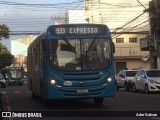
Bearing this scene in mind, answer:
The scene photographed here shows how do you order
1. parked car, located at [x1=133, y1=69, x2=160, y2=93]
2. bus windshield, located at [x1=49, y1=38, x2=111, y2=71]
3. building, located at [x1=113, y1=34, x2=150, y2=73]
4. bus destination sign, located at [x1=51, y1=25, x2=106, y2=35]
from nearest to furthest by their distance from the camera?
1. bus windshield, located at [x1=49, y1=38, x2=111, y2=71]
2. bus destination sign, located at [x1=51, y1=25, x2=106, y2=35]
3. parked car, located at [x1=133, y1=69, x2=160, y2=93]
4. building, located at [x1=113, y1=34, x2=150, y2=73]

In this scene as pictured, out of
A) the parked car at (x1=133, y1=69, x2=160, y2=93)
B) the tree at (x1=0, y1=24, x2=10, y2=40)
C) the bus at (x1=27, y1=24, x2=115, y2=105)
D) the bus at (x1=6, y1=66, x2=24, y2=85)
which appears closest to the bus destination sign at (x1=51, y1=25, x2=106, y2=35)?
the bus at (x1=27, y1=24, x2=115, y2=105)

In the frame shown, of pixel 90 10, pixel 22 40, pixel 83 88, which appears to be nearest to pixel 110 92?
pixel 83 88

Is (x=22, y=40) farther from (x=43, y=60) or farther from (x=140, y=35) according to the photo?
(x=43, y=60)

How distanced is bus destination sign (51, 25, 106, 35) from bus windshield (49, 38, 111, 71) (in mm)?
320

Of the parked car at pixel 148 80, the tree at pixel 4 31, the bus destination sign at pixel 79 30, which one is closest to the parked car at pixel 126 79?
the parked car at pixel 148 80

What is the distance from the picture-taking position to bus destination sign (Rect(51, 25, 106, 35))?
1966 cm

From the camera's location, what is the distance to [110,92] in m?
19.4

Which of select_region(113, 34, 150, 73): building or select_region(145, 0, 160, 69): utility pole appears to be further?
select_region(113, 34, 150, 73): building

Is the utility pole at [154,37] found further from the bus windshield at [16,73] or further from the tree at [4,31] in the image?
the bus windshield at [16,73]

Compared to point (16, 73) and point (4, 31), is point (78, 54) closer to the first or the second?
point (4, 31)

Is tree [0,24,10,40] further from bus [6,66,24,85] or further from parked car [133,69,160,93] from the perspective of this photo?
parked car [133,69,160,93]

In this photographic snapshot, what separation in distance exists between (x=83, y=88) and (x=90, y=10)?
201 ft

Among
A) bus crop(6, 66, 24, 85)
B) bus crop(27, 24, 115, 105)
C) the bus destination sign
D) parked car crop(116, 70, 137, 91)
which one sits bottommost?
bus crop(6, 66, 24, 85)

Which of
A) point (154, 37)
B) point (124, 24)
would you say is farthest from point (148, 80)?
point (124, 24)
